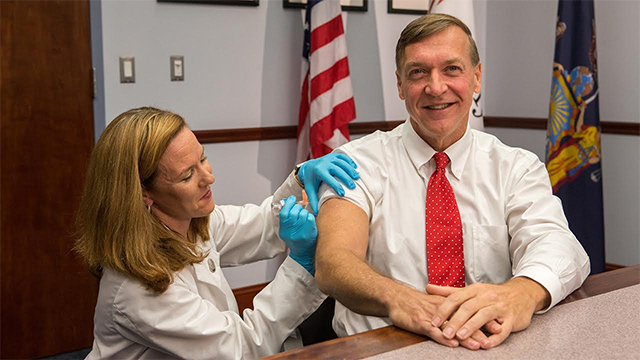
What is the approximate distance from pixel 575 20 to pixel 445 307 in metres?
2.68

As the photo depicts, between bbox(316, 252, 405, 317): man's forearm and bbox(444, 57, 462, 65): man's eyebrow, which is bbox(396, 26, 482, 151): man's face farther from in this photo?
bbox(316, 252, 405, 317): man's forearm

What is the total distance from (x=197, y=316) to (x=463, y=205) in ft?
2.35

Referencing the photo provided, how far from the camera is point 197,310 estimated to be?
1438mm

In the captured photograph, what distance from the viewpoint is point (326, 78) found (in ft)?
10.6

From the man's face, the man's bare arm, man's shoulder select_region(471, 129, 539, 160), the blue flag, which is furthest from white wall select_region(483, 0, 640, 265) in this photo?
the man's bare arm

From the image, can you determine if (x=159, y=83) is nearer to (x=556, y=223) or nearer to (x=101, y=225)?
(x=101, y=225)

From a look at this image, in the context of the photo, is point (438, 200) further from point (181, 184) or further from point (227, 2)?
point (227, 2)

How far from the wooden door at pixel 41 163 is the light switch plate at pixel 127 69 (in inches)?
5.8

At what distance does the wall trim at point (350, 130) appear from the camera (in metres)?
3.21

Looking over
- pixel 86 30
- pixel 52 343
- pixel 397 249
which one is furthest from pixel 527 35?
pixel 52 343

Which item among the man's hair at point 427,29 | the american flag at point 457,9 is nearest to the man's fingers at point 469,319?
the man's hair at point 427,29

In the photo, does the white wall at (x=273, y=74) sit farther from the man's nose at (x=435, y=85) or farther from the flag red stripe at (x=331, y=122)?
the man's nose at (x=435, y=85)

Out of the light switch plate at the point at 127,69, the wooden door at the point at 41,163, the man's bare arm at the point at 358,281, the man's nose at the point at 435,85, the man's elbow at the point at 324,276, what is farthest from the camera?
the light switch plate at the point at 127,69

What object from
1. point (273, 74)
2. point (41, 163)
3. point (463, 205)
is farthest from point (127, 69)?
point (463, 205)
